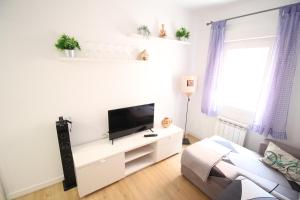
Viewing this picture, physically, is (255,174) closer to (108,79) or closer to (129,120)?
(129,120)

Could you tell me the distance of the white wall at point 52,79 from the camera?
5.10 feet

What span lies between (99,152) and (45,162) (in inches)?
27.4

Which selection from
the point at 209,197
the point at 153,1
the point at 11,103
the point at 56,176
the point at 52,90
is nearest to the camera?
the point at 11,103

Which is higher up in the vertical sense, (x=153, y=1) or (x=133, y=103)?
(x=153, y=1)

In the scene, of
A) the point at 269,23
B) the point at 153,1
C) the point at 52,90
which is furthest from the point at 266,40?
the point at 52,90

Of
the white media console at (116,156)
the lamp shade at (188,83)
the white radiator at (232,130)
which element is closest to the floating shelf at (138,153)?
the white media console at (116,156)

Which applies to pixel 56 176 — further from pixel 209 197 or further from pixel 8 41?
pixel 209 197

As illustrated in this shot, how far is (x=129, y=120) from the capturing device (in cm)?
229

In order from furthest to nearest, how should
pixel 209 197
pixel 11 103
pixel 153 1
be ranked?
pixel 153 1
pixel 209 197
pixel 11 103

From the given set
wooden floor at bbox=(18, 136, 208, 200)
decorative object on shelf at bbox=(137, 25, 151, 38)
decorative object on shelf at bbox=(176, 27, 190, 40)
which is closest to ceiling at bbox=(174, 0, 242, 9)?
decorative object on shelf at bbox=(176, 27, 190, 40)

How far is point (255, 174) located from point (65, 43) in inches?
104

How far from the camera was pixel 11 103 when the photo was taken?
160 centimetres

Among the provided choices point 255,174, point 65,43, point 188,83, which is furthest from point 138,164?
point 65,43

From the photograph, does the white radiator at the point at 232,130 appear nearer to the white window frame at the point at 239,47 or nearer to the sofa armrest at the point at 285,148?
the white window frame at the point at 239,47
